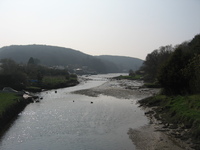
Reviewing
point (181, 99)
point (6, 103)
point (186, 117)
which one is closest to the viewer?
point (186, 117)

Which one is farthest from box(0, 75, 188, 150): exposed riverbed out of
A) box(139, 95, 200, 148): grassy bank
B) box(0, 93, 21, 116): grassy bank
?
box(0, 93, 21, 116): grassy bank

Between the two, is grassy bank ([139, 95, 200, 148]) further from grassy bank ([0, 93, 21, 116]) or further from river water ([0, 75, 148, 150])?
grassy bank ([0, 93, 21, 116])

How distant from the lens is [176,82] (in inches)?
1422

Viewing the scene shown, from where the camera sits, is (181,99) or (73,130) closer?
(73,130)

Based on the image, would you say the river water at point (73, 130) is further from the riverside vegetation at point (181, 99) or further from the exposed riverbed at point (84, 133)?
the riverside vegetation at point (181, 99)

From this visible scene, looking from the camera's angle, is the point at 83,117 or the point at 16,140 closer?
the point at 16,140

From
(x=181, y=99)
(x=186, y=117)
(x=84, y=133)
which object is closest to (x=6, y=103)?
(x=84, y=133)

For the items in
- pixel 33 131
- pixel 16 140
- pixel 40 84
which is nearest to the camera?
pixel 16 140

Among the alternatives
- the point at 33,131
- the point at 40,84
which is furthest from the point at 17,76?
the point at 33,131

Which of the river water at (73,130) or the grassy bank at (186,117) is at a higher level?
the grassy bank at (186,117)

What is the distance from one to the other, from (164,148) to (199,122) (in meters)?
4.76

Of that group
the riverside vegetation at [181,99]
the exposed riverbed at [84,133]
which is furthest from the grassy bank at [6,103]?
the riverside vegetation at [181,99]

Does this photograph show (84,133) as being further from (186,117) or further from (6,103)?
(6,103)

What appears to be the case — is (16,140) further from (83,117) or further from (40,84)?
(40,84)
